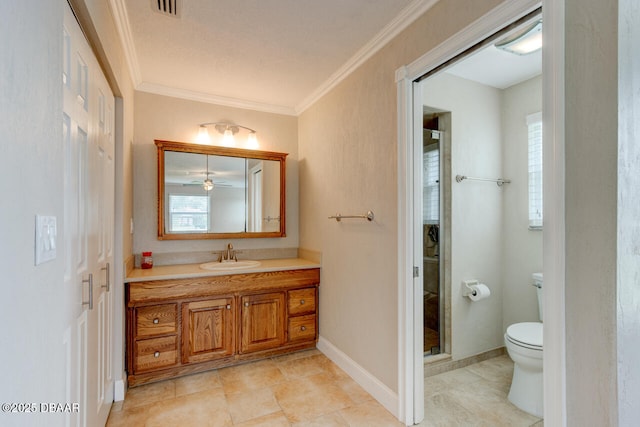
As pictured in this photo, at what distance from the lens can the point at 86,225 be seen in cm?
142

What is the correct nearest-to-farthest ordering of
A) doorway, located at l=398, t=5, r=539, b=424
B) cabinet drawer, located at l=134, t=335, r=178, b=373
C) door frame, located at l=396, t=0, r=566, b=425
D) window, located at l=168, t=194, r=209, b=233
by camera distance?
door frame, located at l=396, t=0, r=566, b=425 < doorway, located at l=398, t=5, r=539, b=424 < cabinet drawer, located at l=134, t=335, r=178, b=373 < window, located at l=168, t=194, r=209, b=233

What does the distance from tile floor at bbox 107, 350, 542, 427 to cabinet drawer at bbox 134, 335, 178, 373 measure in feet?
0.48

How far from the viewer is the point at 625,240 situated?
0.99m

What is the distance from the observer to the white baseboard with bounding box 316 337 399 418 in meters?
1.98

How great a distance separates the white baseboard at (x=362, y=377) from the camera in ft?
6.51

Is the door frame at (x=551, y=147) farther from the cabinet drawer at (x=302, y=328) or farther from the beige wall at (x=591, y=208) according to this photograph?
the cabinet drawer at (x=302, y=328)

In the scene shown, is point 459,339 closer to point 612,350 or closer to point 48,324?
point 612,350

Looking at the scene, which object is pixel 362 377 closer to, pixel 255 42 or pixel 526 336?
pixel 526 336

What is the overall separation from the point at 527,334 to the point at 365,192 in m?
1.48

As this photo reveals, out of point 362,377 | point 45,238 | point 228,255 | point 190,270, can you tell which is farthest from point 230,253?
point 45,238

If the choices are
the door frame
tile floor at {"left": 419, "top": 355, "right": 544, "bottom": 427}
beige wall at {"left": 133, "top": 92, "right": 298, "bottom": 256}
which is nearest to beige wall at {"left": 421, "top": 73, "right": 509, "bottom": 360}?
tile floor at {"left": 419, "top": 355, "right": 544, "bottom": 427}

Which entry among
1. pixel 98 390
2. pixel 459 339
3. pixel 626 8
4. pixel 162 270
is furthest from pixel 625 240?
pixel 162 270

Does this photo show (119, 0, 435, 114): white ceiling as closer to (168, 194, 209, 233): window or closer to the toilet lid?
(168, 194, 209, 233): window

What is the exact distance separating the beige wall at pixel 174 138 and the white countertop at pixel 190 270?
0.23 metres
